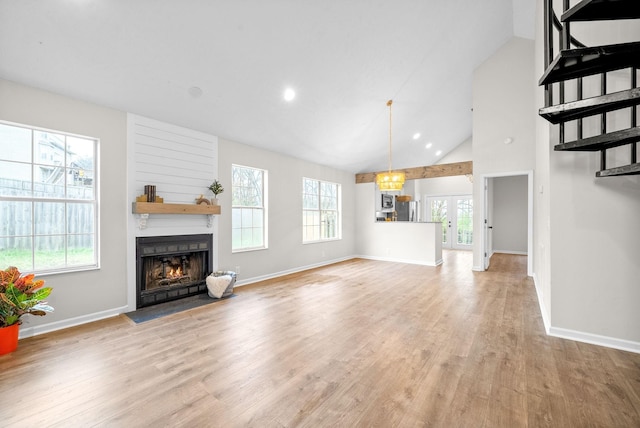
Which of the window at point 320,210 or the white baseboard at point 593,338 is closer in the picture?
the white baseboard at point 593,338

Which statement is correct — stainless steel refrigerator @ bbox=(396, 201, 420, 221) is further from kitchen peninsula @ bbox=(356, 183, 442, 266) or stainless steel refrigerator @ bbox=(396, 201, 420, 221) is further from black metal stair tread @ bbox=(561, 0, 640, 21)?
black metal stair tread @ bbox=(561, 0, 640, 21)

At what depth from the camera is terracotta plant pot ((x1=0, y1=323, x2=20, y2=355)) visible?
251 cm

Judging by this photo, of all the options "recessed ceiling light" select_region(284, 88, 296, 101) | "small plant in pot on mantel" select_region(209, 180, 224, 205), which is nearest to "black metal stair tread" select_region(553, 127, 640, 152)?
"recessed ceiling light" select_region(284, 88, 296, 101)

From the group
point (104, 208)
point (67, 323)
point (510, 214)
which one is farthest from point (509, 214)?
point (67, 323)

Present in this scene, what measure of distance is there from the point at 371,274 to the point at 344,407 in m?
4.12

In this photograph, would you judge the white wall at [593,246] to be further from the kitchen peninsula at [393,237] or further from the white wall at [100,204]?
the white wall at [100,204]

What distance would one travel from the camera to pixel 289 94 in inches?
166

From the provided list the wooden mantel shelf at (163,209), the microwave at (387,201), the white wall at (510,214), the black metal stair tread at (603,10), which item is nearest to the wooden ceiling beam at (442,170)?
the microwave at (387,201)

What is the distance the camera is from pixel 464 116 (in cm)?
778

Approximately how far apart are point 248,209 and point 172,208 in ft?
5.00

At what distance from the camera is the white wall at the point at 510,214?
27.9 ft

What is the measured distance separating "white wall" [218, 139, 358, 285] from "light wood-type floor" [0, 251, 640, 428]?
136cm

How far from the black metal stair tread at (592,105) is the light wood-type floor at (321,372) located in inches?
76.5

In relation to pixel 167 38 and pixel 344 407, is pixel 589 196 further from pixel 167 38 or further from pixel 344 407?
pixel 167 38
